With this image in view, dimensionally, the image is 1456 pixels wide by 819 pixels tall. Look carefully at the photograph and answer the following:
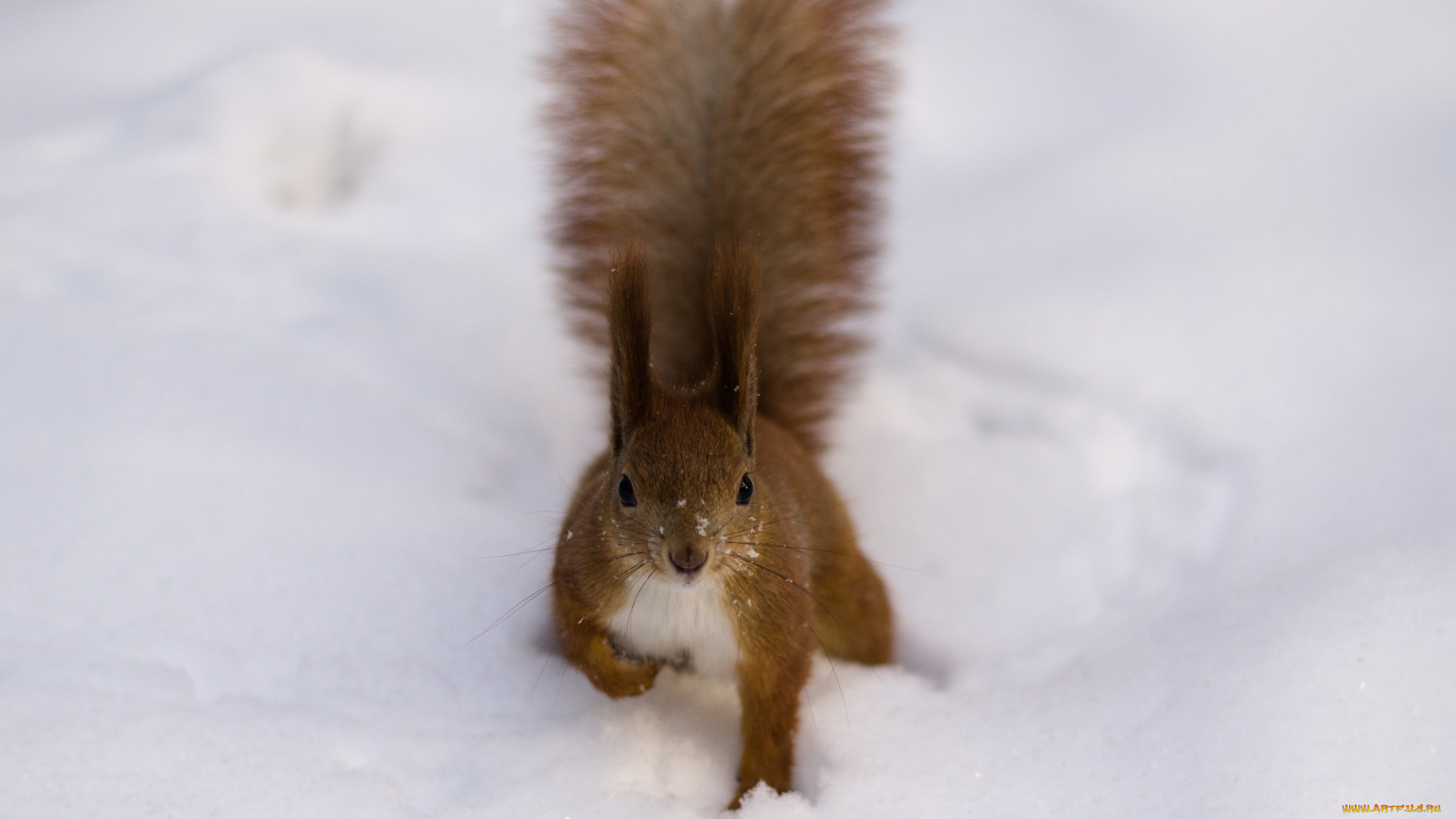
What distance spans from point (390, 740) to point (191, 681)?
1.18ft

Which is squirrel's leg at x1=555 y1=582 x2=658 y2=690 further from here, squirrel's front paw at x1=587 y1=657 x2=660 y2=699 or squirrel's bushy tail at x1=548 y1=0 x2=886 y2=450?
squirrel's bushy tail at x1=548 y1=0 x2=886 y2=450

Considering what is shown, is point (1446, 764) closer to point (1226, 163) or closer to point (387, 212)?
point (1226, 163)

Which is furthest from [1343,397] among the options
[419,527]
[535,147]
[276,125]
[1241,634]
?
[276,125]

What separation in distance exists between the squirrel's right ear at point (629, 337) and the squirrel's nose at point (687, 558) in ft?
0.80

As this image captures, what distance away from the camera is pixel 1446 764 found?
1.70 metres

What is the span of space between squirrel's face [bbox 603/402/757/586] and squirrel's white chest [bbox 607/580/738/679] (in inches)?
3.7

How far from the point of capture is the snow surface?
1.85 meters

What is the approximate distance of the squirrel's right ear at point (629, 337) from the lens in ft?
5.55

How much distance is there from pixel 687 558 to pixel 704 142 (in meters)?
1.08

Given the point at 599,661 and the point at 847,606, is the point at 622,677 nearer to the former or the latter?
the point at 599,661

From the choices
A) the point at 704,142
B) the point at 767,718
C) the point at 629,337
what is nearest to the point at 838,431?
the point at 704,142

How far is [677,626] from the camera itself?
1.84 metres

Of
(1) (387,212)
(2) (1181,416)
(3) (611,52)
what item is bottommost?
(2) (1181,416)

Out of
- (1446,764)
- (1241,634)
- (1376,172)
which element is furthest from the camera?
(1376,172)
